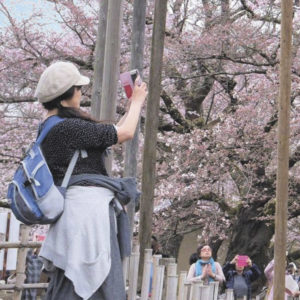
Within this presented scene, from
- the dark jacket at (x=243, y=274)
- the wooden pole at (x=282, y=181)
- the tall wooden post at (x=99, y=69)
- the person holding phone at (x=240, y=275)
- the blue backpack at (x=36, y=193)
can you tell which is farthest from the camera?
the dark jacket at (x=243, y=274)

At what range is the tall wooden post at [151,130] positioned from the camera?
17.5ft

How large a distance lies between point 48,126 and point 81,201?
0.34m

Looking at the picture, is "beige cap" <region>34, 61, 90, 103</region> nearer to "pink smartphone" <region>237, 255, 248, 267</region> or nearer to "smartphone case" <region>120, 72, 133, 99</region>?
"smartphone case" <region>120, 72, 133, 99</region>

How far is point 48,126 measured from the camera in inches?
101

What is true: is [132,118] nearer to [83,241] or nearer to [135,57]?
[83,241]

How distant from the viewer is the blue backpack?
2404mm

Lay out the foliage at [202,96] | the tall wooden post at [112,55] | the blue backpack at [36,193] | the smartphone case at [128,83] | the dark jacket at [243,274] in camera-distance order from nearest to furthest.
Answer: the blue backpack at [36,193] → the smartphone case at [128,83] → the tall wooden post at [112,55] → the dark jacket at [243,274] → the foliage at [202,96]

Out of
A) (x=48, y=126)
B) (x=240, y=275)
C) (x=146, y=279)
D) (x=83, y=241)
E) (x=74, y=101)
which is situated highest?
(x=74, y=101)

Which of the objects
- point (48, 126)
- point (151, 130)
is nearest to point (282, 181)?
point (48, 126)

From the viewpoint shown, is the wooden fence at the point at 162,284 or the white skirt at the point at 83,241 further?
the wooden fence at the point at 162,284

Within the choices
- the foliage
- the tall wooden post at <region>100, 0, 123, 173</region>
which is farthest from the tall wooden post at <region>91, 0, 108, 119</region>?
the foliage

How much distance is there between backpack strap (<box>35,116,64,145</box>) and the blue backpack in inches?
3.2

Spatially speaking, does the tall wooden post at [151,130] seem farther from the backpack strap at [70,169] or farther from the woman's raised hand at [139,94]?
the backpack strap at [70,169]

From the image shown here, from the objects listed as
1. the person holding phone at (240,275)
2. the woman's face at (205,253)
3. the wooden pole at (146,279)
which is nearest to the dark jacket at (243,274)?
the person holding phone at (240,275)
